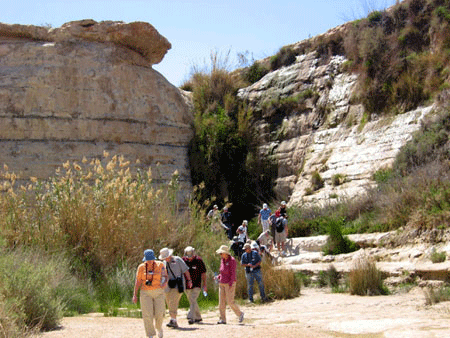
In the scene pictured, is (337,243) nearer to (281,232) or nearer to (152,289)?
(281,232)

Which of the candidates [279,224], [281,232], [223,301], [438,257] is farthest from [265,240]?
[223,301]

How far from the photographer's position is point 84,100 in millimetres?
21562

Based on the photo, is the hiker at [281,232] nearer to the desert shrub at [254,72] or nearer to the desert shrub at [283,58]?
the desert shrub at [283,58]

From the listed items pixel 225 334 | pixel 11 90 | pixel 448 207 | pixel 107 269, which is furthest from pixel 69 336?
pixel 11 90

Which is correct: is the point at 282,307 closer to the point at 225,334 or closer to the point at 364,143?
the point at 225,334

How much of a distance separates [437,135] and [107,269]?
1018 cm

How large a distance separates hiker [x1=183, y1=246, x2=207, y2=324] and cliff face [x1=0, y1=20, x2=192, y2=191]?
10.7 m

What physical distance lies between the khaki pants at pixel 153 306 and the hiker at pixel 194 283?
4.85 feet

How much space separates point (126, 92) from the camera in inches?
877

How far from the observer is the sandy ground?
8.31m

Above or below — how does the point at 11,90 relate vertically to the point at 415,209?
above

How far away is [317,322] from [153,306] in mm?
2763

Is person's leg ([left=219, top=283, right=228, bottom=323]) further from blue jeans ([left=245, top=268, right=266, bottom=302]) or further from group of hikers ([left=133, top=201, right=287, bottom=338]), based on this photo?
blue jeans ([left=245, top=268, right=266, bottom=302])

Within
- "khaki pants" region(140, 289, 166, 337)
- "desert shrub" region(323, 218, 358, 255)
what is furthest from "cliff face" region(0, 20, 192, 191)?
"khaki pants" region(140, 289, 166, 337)
